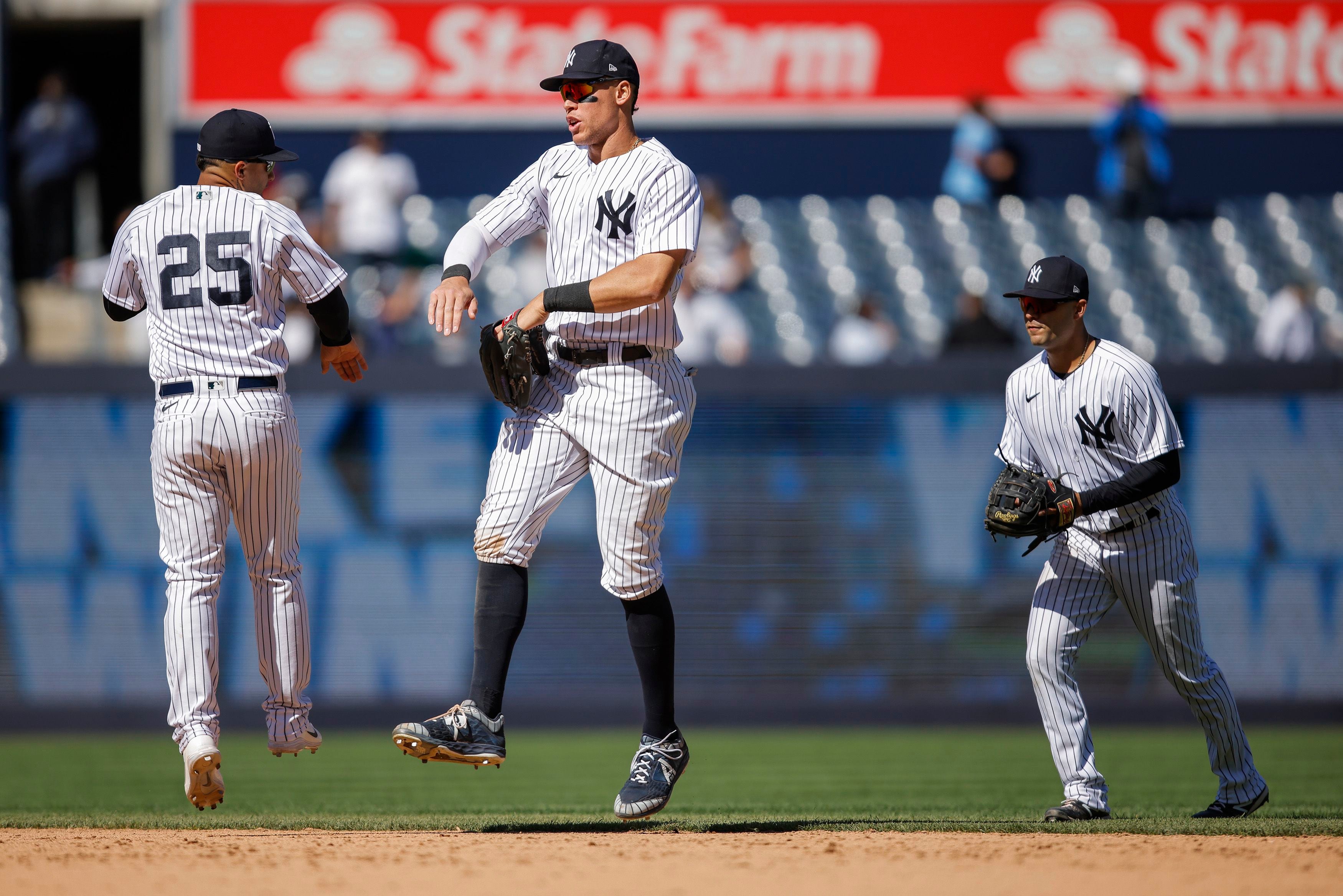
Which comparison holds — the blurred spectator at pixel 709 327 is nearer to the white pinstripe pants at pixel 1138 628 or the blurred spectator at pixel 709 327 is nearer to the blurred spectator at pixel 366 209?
the blurred spectator at pixel 366 209

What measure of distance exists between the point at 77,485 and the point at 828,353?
5242 mm

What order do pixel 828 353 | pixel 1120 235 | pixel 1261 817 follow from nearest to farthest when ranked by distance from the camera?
1. pixel 1261 817
2. pixel 828 353
3. pixel 1120 235

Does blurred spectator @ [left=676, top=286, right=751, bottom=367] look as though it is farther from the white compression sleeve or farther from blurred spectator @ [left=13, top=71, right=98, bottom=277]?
blurred spectator @ [left=13, top=71, right=98, bottom=277]

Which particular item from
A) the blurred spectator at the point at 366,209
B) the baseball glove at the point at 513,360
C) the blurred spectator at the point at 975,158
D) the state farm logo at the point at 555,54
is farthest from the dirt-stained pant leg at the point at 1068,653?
the state farm logo at the point at 555,54

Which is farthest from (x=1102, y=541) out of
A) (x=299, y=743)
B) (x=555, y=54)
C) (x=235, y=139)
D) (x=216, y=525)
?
(x=555, y=54)

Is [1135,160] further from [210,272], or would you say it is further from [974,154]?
[210,272]

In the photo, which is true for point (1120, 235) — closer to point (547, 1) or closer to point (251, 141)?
point (547, 1)

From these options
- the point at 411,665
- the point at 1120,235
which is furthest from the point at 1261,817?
the point at 1120,235

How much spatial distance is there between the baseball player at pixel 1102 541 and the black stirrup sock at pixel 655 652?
1266mm

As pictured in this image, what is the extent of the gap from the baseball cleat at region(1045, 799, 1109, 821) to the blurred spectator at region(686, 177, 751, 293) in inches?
240

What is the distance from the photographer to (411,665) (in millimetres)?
8836

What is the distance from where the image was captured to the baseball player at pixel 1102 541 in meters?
5.01

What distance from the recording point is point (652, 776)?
460 cm

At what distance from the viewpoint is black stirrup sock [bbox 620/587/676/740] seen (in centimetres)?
468
